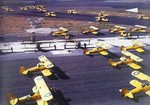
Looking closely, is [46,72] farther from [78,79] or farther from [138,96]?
[138,96]

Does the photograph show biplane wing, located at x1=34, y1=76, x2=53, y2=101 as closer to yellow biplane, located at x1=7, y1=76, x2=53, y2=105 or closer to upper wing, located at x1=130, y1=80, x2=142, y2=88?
yellow biplane, located at x1=7, y1=76, x2=53, y2=105

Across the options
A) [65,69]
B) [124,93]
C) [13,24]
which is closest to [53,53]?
[65,69]

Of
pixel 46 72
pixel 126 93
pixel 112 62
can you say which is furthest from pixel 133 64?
pixel 46 72

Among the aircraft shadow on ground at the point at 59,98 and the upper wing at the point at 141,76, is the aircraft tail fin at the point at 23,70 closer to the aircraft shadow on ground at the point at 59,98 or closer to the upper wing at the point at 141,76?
the aircraft shadow on ground at the point at 59,98

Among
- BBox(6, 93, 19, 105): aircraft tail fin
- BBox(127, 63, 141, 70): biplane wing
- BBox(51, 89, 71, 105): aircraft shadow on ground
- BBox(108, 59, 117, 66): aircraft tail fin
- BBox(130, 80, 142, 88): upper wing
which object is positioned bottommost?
BBox(51, 89, 71, 105): aircraft shadow on ground

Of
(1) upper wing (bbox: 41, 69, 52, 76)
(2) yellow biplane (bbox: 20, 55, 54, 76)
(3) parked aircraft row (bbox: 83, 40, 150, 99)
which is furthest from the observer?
(2) yellow biplane (bbox: 20, 55, 54, 76)

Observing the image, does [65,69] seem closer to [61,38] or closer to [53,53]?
[53,53]

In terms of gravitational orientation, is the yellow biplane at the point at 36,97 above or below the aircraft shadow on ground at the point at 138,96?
above

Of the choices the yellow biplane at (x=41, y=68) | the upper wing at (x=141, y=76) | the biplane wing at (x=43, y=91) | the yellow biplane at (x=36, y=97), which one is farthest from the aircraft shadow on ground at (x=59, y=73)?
the upper wing at (x=141, y=76)

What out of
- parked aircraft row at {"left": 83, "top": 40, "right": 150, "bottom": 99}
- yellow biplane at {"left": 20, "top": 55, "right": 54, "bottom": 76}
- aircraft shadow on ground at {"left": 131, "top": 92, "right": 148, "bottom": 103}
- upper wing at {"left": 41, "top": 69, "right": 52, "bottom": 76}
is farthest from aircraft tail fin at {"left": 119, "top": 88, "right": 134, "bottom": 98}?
yellow biplane at {"left": 20, "top": 55, "right": 54, "bottom": 76}
